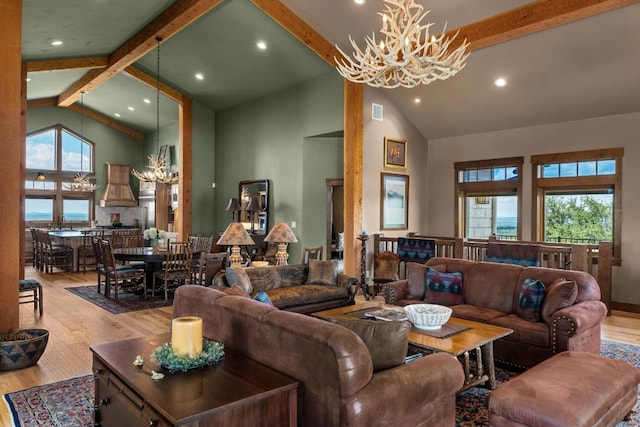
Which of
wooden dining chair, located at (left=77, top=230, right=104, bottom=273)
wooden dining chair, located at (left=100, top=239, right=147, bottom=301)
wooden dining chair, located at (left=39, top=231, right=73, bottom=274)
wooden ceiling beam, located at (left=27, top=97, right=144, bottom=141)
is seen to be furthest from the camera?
wooden ceiling beam, located at (left=27, top=97, right=144, bottom=141)

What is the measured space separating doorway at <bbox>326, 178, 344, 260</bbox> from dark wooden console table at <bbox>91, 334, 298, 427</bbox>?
258 inches

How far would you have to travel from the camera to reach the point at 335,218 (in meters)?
10.4

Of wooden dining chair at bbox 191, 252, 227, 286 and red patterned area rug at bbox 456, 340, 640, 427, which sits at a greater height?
wooden dining chair at bbox 191, 252, 227, 286

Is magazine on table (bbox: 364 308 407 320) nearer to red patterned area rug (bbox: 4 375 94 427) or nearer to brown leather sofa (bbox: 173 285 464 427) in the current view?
brown leather sofa (bbox: 173 285 464 427)

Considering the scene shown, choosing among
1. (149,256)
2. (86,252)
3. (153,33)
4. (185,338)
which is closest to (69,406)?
(185,338)

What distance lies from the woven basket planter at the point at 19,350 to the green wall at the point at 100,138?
10.3 meters

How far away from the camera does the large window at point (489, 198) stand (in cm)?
756

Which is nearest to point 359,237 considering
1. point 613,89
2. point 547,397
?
point 613,89

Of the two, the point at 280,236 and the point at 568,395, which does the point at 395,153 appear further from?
the point at 568,395

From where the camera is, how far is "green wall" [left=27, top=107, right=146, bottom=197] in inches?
487

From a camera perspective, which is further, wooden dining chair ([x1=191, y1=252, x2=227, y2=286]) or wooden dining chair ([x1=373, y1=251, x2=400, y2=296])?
wooden dining chair ([x1=373, y1=251, x2=400, y2=296])

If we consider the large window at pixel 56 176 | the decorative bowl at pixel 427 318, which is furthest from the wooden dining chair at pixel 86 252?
the decorative bowl at pixel 427 318

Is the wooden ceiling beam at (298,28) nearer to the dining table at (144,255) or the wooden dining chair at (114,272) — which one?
the dining table at (144,255)

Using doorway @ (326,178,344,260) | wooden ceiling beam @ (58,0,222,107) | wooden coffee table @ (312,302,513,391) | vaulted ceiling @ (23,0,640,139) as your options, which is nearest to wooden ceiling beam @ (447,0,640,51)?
vaulted ceiling @ (23,0,640,139)
